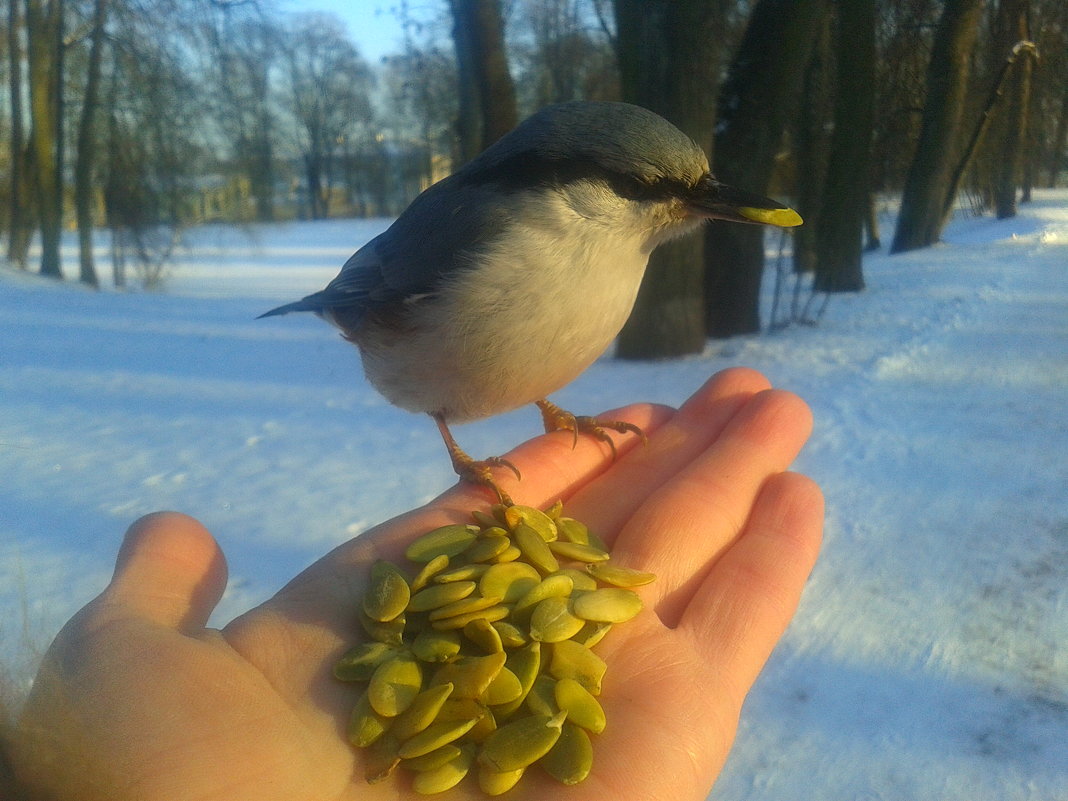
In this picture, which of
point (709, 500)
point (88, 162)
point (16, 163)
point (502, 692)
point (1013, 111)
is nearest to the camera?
point (502, 692)

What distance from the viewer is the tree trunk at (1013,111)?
26.4 ft

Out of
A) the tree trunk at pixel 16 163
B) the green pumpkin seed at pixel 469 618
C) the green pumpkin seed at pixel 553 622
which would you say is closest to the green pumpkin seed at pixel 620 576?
the green pumpkin seed at pixel 553 622

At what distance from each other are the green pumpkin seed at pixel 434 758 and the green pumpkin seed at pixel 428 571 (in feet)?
1.07

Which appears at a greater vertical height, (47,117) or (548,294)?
(47,117)

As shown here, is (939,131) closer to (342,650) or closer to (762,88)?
(762,88)

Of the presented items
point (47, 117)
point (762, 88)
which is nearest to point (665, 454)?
point (762, 88)

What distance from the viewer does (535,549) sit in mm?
1539

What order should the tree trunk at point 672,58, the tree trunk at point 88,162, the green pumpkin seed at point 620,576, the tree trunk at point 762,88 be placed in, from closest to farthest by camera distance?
the green pumpkin seed at point 620,576 → the tree trunk at point 672,58 → the tree trunk at point 88,162 → the tree trunk at point 762,88

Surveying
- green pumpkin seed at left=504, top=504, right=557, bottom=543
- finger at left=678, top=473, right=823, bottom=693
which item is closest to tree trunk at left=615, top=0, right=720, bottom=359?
finger at left=678, top=473, right=823, bottom=693

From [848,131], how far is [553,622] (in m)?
6.24

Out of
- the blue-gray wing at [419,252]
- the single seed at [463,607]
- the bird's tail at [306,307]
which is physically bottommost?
the single seed at [463,607]

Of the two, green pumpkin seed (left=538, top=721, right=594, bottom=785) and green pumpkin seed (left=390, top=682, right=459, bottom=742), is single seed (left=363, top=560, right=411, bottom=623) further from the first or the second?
green pumpkin seed (left=538, top=721, right=594, bottom=785)

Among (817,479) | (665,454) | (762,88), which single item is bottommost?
(817,479)

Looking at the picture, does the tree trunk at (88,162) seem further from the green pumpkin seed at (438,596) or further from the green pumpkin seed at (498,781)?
the green pumpkin seed at (498,781)
